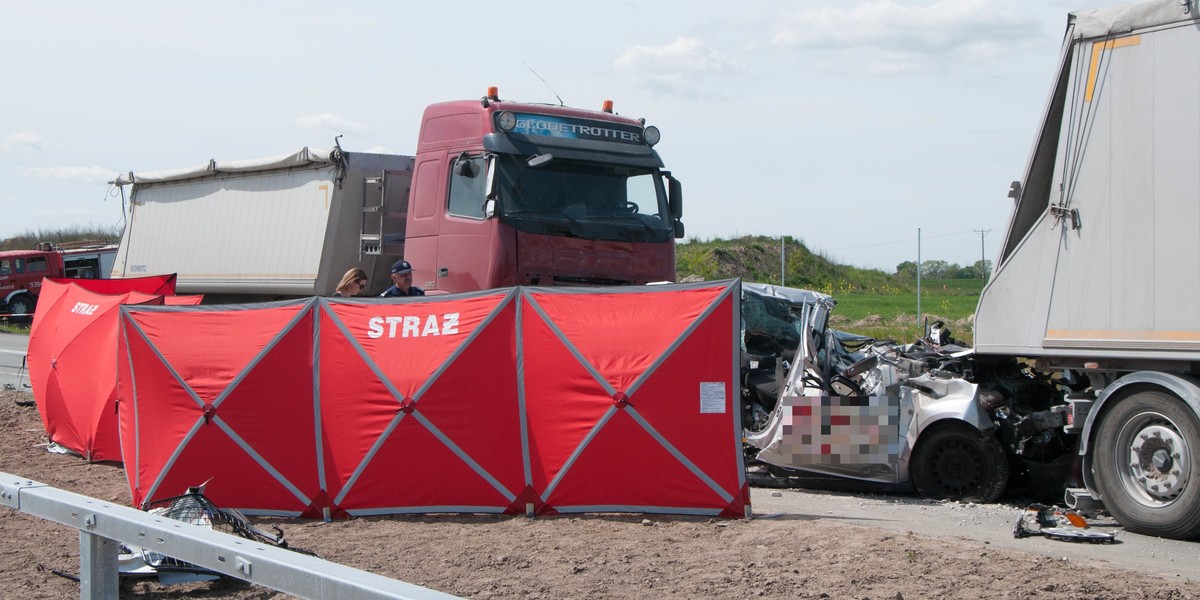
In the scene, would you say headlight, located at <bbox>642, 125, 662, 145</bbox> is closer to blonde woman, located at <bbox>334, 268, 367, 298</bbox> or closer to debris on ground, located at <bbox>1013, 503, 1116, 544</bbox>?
blonde woman, located at <bbox>334, 268, 367, 298</bbox>

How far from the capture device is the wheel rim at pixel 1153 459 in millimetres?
7586

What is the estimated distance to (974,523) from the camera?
8227mm

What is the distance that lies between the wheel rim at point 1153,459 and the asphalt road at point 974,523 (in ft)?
0.99

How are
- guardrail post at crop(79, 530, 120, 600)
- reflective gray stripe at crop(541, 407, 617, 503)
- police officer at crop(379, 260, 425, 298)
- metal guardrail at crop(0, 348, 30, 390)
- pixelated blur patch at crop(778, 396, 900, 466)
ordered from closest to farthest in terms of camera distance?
guardrail post at crop(79, 530, 120, 600), reflective gray stripe at crop(541, 407, 617, 503), pixelated blur patch at crop(778, 396, 900, 466), police officer at crop(379, 260, 425, 298), metal guardrail at crop(0, 348, 30, 390)

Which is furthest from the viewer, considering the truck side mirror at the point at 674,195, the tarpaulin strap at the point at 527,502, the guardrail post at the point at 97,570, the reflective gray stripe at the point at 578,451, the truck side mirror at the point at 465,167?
the truck side mirror at the point at 674,195

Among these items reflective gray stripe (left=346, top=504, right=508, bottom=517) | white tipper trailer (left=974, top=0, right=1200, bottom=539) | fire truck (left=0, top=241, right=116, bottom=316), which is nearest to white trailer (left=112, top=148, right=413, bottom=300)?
reflective gray stripe (left=346, top=504, right=508, bottom=517)

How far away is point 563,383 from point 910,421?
2811mm

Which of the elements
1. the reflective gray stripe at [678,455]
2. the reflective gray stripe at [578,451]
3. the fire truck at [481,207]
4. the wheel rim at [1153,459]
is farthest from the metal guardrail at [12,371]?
the wheel rim at [1153,459]

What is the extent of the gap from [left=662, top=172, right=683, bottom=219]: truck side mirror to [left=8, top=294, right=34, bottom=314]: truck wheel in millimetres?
32300

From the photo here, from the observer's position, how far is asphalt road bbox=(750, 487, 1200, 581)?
702 cm

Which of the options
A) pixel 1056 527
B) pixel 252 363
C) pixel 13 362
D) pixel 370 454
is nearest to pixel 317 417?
pixel 370 454

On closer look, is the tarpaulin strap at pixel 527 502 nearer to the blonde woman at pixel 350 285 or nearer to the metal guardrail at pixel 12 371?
the blonde woman at pixel 350 285

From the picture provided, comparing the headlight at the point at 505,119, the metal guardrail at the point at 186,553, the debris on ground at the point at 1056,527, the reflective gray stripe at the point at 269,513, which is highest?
the headlight at the point at 505,119

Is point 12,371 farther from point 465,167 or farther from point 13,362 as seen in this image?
point 465,167
